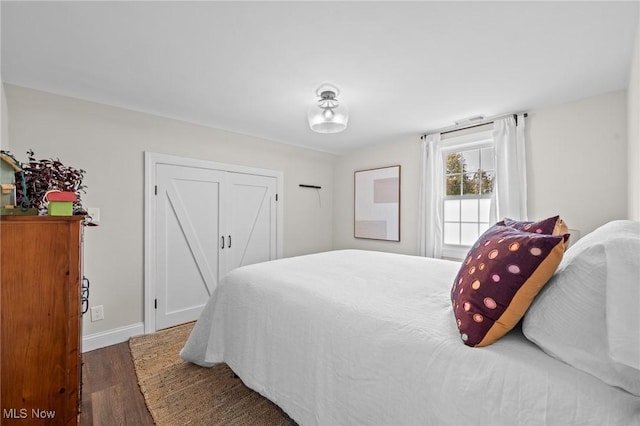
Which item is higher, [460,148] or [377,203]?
[460,148]

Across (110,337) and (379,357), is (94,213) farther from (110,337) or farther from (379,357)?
(379,357)

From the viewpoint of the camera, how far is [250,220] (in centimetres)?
384

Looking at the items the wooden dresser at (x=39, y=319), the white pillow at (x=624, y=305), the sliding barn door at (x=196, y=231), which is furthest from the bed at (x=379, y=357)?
the sliding barn door at (x=196, y=231)

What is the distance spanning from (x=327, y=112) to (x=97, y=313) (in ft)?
9.37

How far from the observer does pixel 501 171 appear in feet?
10.0

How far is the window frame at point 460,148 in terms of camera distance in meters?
3.29

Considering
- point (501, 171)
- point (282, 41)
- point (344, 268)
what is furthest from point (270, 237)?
point (501, 171)

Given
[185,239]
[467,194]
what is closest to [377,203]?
[467,194]

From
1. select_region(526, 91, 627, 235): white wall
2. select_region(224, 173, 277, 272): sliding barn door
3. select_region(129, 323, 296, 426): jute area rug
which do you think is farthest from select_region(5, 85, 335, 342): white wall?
select_region(526, 91, 627, 235): white wall

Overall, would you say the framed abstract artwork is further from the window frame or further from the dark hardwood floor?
the dark hardwood floor

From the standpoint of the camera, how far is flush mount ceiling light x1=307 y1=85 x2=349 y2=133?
2.32m

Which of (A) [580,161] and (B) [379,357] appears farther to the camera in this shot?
(A) [580,161]

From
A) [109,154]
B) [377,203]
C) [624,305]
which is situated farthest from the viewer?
[377,203]

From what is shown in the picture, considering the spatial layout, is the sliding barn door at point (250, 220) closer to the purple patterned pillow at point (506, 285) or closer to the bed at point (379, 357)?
the bed at point (379, 357)
